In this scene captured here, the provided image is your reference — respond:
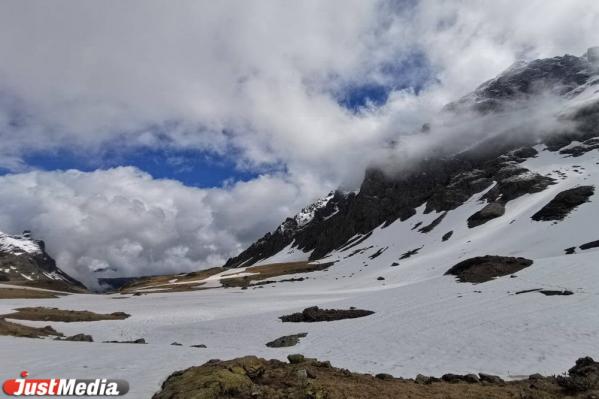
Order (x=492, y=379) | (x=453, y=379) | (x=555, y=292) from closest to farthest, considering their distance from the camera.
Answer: (x=492, y=379) → (x=453, y=379) → (x=555, y=292)

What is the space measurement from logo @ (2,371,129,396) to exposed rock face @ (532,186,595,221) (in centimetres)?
7372

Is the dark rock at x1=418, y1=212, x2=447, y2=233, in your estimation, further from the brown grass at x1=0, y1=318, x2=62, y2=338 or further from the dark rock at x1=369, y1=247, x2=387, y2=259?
the brown grass at x1=0, y1=318, x2=62, y2=338

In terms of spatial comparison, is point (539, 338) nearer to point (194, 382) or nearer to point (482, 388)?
point (482, 388)

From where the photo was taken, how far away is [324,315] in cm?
3450

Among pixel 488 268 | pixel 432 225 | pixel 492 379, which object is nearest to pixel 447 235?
pixel 432 225

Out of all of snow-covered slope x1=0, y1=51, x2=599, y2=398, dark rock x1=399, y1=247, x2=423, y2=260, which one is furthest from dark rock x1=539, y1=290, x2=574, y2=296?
dark rock x1=399, y1=247, x2=423, y2=260

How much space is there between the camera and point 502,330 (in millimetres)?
22688

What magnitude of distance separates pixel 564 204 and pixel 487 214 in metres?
21.1

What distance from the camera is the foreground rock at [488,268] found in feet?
132

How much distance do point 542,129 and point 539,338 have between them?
156408 millimetres

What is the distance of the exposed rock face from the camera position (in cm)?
7022

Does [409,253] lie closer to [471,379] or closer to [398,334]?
[398,334]

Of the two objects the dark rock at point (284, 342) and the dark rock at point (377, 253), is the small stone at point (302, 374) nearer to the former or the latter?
the dark rock at point (284, 342)

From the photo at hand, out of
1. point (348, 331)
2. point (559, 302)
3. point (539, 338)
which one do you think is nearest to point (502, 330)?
point (539, 338)
